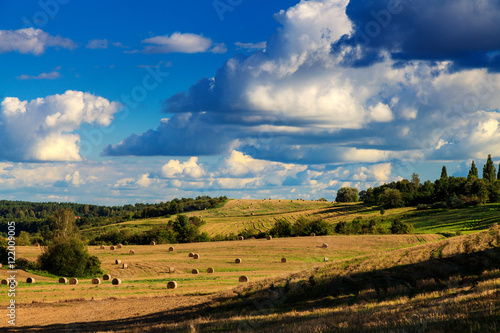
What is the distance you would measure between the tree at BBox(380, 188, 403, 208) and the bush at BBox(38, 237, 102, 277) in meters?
101

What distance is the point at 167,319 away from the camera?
26.4 m

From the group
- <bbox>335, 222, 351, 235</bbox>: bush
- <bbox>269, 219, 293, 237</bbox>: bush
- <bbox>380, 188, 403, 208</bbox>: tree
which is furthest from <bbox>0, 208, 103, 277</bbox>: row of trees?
<bbox>380, 188, 403, 208</bbox>: tree

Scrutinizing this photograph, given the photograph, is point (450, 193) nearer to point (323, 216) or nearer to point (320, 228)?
point (323, 216)

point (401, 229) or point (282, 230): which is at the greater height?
point (282, 230)

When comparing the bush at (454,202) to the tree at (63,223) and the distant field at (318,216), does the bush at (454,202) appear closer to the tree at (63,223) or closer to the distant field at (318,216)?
the distant field at (318,216)

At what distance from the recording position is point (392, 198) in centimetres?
13475

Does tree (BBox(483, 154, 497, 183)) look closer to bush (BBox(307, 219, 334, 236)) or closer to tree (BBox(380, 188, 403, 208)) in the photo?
tree (BBox(380, 188, 403, 208))

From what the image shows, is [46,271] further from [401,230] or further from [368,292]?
[401,230]

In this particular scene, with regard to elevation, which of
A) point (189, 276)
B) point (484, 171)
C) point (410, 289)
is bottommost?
point (189, 276)

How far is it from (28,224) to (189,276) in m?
141

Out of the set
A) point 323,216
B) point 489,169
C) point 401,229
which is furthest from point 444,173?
point 401,229

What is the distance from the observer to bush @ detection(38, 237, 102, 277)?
55.0 meters

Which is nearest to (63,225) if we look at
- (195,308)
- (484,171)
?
(195,308)

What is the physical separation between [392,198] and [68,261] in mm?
104287
